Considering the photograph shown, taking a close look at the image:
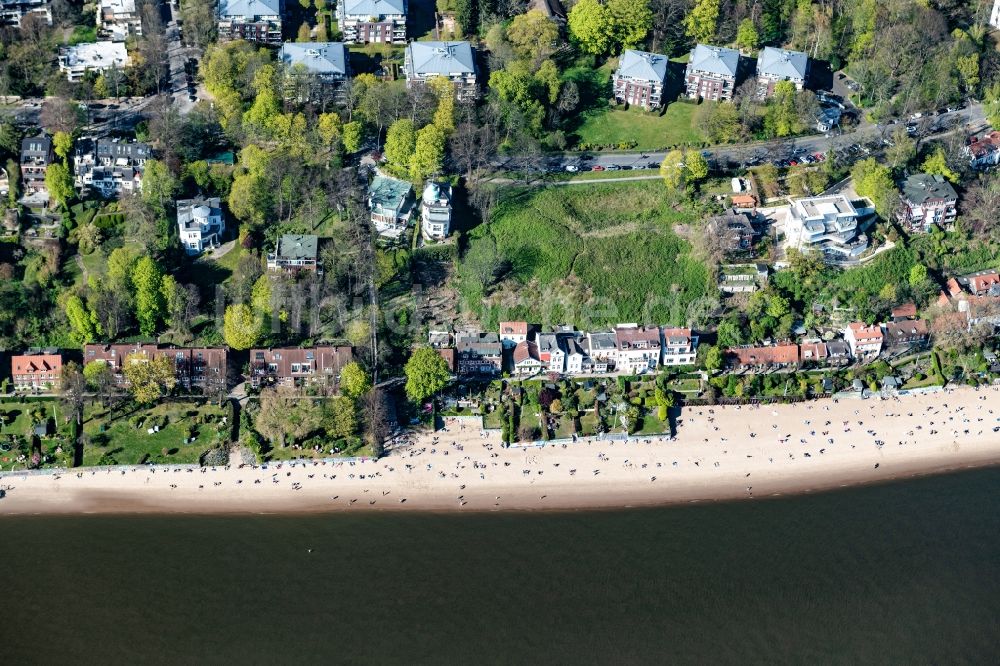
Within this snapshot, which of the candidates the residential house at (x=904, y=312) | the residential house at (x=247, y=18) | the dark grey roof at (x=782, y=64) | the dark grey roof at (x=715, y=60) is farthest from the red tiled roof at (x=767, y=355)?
the residential house at (x=247, y=18)

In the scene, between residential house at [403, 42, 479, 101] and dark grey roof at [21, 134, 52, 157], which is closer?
dark grey roof at [21, 134, 52, 157]

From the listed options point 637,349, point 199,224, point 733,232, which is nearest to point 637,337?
point 637,349

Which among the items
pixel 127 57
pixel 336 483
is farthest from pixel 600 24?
pixel 336 483

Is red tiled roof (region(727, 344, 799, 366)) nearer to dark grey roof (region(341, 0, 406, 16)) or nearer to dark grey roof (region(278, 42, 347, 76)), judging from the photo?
dark grey roof (region(278, 42, 347, 76))

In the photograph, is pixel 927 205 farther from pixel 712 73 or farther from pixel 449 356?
pixel 449 356

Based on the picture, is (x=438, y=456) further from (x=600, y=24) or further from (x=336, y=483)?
(x=600, y=24)

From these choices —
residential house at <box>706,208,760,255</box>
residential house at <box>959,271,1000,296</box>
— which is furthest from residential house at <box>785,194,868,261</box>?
residential house at <box>959,271,1000,296</box>

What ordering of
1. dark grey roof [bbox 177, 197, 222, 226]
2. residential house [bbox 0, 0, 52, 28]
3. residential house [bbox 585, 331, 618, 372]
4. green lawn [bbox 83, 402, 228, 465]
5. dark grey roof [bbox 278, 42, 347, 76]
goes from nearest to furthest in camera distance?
green lawn [bbox 83, 402, 228, 465] < residential house [bbox 585, 331, 618, 372] < dark grey roof [bbox 177, 197, 222, 226] < dark grey roof [bbox 278, 42, 347, 76] < residential house [bbox 0, 0, 52, 28]
